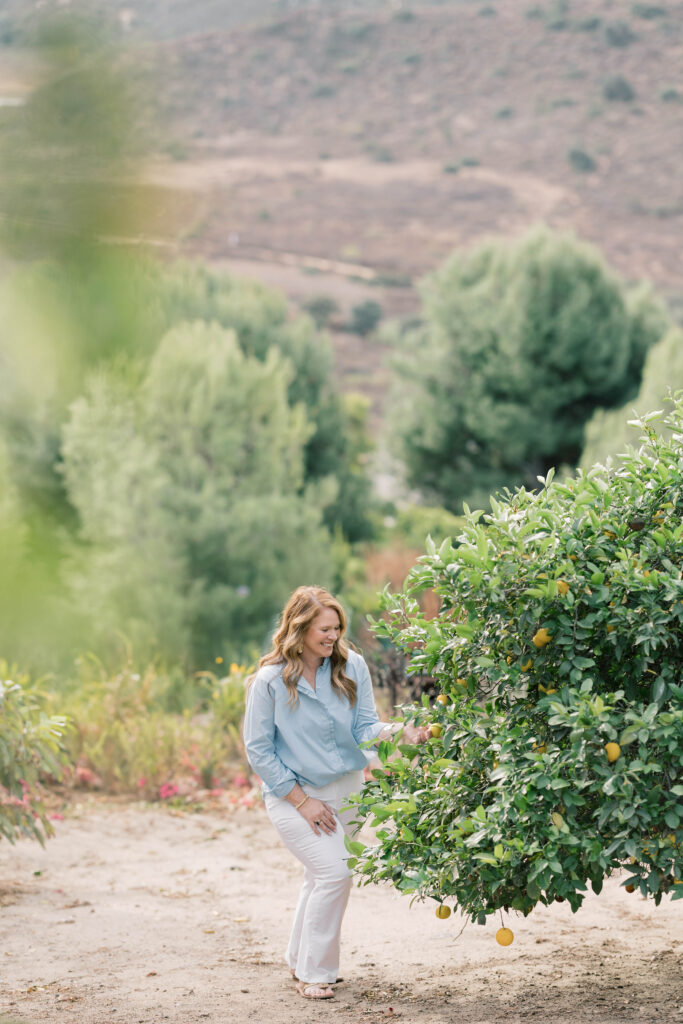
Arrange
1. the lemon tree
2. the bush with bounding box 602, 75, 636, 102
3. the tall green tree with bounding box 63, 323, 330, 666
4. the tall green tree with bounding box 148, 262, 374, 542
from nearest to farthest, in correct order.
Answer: the lemon tree < the tall green tree with bounding box 63, 323, 330, 666 < the tall green tree with bounding box 148, 262, 374, 542 < the bush with bounding box 602, 75, 636, 102

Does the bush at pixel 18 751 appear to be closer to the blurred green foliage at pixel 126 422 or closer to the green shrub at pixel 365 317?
the blurred green foliage at pixel 126 422

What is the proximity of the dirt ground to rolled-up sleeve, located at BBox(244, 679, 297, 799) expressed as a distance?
669 millimetres

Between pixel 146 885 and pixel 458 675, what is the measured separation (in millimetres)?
2668

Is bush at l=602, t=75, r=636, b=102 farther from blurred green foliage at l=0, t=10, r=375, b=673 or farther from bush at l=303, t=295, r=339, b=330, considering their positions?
blurred green foliage at l=0, t=10, r=375, b=673

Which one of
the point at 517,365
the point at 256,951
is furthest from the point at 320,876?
the point at 517,365

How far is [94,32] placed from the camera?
102cm

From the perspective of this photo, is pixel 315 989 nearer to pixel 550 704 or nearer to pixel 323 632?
pixel 323 632

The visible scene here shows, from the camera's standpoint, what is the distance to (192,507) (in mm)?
10461

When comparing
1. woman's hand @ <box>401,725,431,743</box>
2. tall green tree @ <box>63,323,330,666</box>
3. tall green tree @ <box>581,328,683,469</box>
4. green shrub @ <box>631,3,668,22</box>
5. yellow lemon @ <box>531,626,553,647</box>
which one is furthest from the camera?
green shrub @ <box>631,3,668,22</box>

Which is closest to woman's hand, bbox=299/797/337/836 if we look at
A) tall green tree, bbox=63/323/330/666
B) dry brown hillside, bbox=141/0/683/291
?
tall green tree, bbox=63/323/330/666

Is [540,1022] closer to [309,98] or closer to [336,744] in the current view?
[336,744]

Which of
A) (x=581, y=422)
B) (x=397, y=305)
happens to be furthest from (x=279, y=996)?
(x=397, y=305)

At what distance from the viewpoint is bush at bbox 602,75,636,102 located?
56.1m

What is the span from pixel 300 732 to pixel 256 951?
1174 mm
